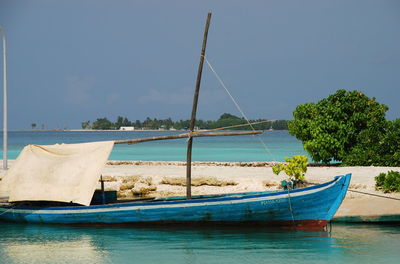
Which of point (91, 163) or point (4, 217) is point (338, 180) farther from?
point (4, 217)

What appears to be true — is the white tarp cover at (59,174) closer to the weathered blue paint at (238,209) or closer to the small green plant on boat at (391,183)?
the weathered blue paint at (238,209)

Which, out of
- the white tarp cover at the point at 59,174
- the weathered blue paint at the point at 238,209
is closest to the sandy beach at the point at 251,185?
the weathered blue paint at the point at 238,209

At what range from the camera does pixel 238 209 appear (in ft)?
58.9

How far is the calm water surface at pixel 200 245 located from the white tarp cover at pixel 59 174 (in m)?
1.25

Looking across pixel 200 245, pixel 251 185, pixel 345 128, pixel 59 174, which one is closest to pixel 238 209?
pixel 200 245

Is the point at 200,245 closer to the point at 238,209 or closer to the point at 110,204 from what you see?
the point at 238,209

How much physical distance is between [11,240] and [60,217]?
1.90 m

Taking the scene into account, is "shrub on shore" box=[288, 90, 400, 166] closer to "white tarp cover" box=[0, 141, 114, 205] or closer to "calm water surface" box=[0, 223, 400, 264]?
"calm water surface" box=[0, 223, 400, 264]

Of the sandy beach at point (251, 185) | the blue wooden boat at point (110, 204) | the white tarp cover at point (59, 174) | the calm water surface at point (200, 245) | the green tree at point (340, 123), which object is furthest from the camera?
the green tree at point (340, 123)

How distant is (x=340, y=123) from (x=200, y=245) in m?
18.0

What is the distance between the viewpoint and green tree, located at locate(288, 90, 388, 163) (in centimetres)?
3250

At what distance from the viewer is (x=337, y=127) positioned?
107ft

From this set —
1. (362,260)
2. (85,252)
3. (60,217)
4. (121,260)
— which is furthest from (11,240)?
(362,260)

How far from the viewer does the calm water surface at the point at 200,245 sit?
15773 mm
